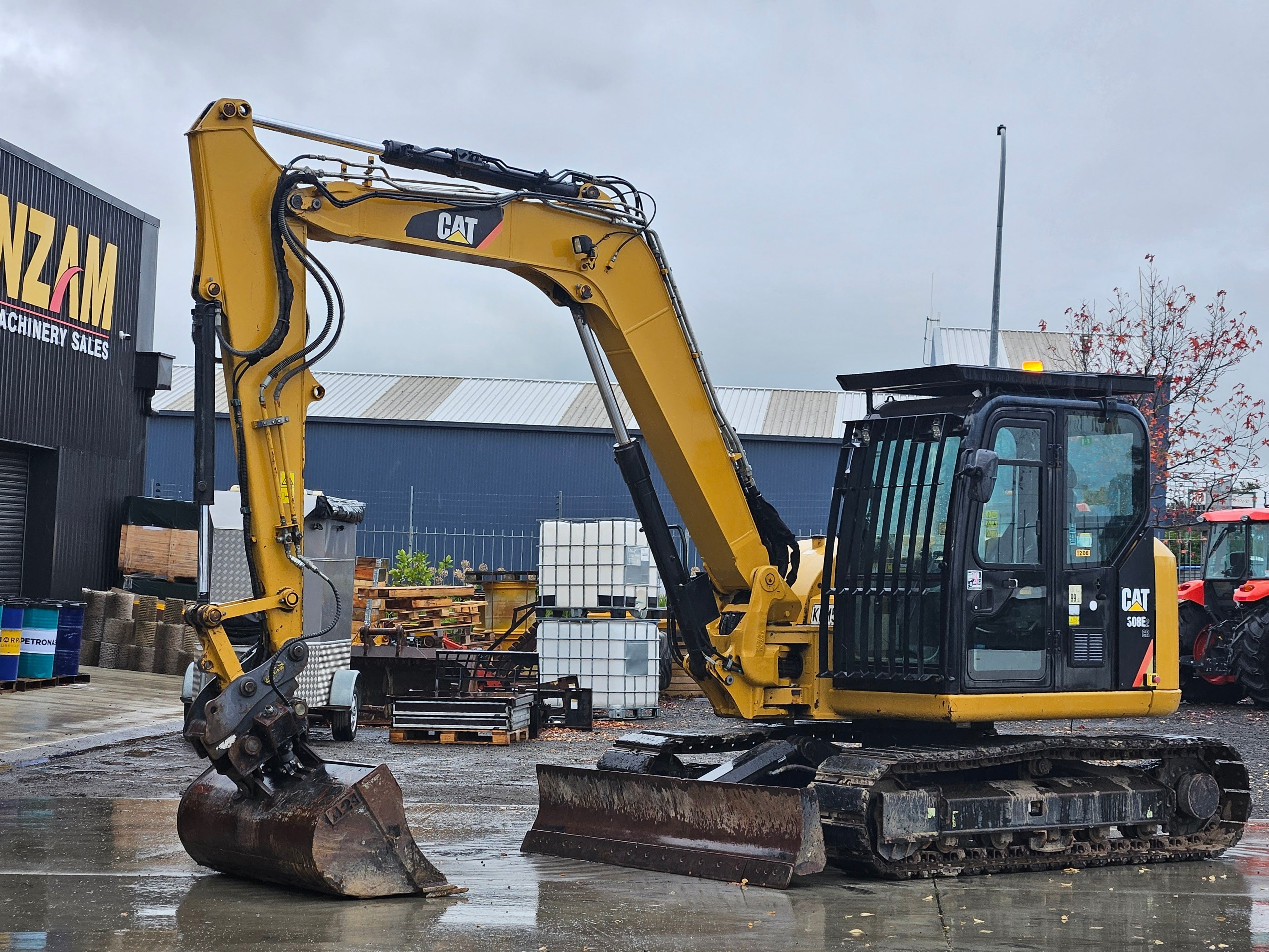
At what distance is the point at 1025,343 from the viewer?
38250 mm

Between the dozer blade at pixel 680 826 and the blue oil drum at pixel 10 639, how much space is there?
1065 cm

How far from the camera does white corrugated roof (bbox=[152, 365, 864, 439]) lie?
40344 millimetres

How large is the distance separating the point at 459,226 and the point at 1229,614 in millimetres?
16401

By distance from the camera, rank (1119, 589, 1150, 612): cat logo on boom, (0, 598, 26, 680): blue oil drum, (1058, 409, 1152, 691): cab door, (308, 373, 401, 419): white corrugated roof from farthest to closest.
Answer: (308, 373, 401, 419): white corrugated roof → (0, 598, 26, 680): blue oil drum → (1119, 589, 1150, 612): cat logo on boom → (1058, 409, 1152, 691): cab door

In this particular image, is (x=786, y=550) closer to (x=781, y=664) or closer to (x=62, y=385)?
(x=781, y=664)

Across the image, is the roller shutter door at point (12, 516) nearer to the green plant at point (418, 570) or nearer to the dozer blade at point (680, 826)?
the green plant at point (418, 570)

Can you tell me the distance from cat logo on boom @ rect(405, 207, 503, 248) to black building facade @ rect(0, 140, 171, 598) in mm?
14417

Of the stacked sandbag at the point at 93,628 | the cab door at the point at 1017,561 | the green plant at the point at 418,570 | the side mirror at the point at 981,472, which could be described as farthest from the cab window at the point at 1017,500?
the green plant at the point at 418,570

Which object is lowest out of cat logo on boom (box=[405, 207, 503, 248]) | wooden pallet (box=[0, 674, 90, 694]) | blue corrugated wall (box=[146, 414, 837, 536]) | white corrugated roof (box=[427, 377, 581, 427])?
wooden pallet (box=[0, 674, 90, 694])

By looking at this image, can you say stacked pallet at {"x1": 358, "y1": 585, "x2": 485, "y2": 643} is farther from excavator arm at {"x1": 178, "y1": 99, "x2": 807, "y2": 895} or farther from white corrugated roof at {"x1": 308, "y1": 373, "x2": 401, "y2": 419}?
white corrugated roof at {"x1": 308, "y1": 373, "x2": 401, "y2": 419}

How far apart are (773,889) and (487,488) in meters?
31.4

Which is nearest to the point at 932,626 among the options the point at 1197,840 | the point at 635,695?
the point at 1197,840

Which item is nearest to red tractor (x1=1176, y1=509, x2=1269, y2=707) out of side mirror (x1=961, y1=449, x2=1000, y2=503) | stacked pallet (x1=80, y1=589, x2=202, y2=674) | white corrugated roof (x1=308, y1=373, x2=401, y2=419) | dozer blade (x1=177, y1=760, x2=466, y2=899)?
side mirror (x1=961, y1=449, x2=1000, y2=503)

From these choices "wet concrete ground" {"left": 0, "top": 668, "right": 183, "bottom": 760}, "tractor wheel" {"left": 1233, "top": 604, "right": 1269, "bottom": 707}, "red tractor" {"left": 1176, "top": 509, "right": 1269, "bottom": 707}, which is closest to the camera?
"wet concrete ground" {"left": 0, "top": 668, "right": 183, "bottom": 760}
